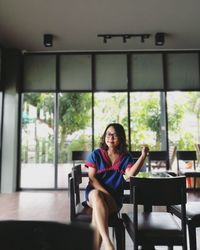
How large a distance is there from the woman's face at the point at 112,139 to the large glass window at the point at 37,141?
3780 mm

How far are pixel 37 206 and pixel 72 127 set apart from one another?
215cm

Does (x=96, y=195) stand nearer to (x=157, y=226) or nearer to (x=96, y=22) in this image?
(x=157, y=226)

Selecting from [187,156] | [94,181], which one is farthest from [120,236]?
[187,156]

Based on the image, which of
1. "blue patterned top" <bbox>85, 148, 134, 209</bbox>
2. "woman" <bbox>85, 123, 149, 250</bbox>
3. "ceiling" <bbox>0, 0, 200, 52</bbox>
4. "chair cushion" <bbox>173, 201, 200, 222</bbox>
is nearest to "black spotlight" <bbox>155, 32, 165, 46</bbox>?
"ceiling" <bbox>0, 0, 200, 52</bbox>

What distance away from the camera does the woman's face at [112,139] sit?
2.24 meters

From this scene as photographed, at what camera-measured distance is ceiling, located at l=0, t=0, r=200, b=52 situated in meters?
3.99

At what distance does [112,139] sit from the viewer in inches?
88.5

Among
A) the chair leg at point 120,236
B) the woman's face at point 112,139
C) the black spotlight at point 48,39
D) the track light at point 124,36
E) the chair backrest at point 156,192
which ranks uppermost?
the track light at point 124,36

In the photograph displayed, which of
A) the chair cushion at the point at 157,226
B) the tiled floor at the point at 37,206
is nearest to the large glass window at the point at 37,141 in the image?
the tiled floor at the point at 37,206

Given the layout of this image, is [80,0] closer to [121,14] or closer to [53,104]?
[121,14]

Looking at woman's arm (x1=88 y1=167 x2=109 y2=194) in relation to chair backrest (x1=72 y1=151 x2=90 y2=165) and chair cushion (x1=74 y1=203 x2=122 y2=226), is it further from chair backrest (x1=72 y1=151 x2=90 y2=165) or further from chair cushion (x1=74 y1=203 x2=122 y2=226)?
chair backrest (x1=72 y1=151 x2=90 y2=165)

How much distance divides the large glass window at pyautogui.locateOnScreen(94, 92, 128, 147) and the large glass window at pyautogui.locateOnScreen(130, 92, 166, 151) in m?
0.21

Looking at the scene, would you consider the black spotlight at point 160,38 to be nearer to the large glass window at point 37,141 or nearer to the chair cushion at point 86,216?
the large glass window at point 37,141

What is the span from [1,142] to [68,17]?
3153 millimetres
